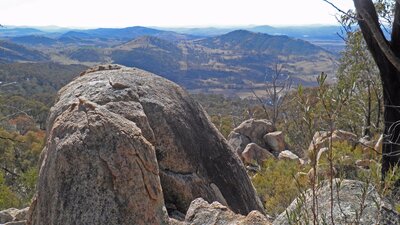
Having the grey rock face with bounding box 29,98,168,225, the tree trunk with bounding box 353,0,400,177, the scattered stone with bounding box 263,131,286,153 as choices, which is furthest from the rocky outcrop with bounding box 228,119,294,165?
the grey rock face with bounding box 29,98,168,225

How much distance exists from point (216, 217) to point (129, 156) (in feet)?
3.91

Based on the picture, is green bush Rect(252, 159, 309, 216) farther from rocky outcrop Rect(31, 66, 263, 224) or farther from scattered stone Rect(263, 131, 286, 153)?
scattered stone Rect(263, 131, 286, 153)

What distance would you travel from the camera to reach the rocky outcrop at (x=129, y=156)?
4520 mm

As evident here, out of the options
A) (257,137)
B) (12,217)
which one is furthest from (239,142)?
(12,217)

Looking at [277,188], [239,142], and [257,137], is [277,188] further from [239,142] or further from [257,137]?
[257,137]

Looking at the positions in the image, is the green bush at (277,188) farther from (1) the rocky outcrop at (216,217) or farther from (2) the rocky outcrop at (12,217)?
(2) the rocky outcrop at (12,217)

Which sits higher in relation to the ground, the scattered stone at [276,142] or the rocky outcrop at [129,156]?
the rocky outcrop at [129,156]

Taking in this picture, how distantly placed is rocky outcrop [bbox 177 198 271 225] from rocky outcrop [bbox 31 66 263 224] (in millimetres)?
366

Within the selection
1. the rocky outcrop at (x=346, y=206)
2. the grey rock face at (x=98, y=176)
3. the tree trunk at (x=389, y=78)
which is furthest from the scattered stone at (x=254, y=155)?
the grey rock face at (x=98, y=176)

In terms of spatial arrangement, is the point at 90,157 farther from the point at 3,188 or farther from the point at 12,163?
the point at 12,163

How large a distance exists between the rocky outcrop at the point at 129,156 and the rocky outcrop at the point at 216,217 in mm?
366

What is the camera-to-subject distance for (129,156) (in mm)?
4727

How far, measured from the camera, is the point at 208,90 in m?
189

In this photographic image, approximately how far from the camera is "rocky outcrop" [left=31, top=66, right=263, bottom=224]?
4.52 metres
